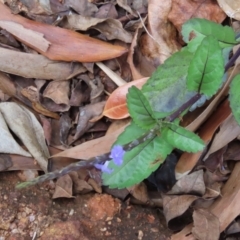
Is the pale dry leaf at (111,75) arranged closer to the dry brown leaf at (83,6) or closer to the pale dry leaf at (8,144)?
the dry brown leaf at (83,6)

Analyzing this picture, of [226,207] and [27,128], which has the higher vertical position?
[226,207]

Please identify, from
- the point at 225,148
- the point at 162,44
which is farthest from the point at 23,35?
the point at 225,148

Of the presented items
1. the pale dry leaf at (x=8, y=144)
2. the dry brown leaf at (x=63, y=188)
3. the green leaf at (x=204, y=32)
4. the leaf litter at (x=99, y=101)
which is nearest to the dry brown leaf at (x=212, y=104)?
the leaf litter at (x=99, y=101)

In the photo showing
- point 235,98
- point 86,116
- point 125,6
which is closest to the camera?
point 235,98

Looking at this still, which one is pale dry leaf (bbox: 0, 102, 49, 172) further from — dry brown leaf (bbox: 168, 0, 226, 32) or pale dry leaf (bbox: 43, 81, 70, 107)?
dry brown leaf (bbox: 168, 0, 226, 32)

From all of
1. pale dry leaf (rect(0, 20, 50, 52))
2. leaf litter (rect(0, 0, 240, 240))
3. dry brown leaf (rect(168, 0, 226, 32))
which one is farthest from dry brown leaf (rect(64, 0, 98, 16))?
dry brown leaf (rect(168, 0, 226, 32))

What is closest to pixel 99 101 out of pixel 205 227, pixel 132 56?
pixel 132 56

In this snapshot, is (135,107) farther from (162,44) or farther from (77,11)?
(77,11)

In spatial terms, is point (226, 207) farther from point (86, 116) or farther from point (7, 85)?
point (7, 85)
